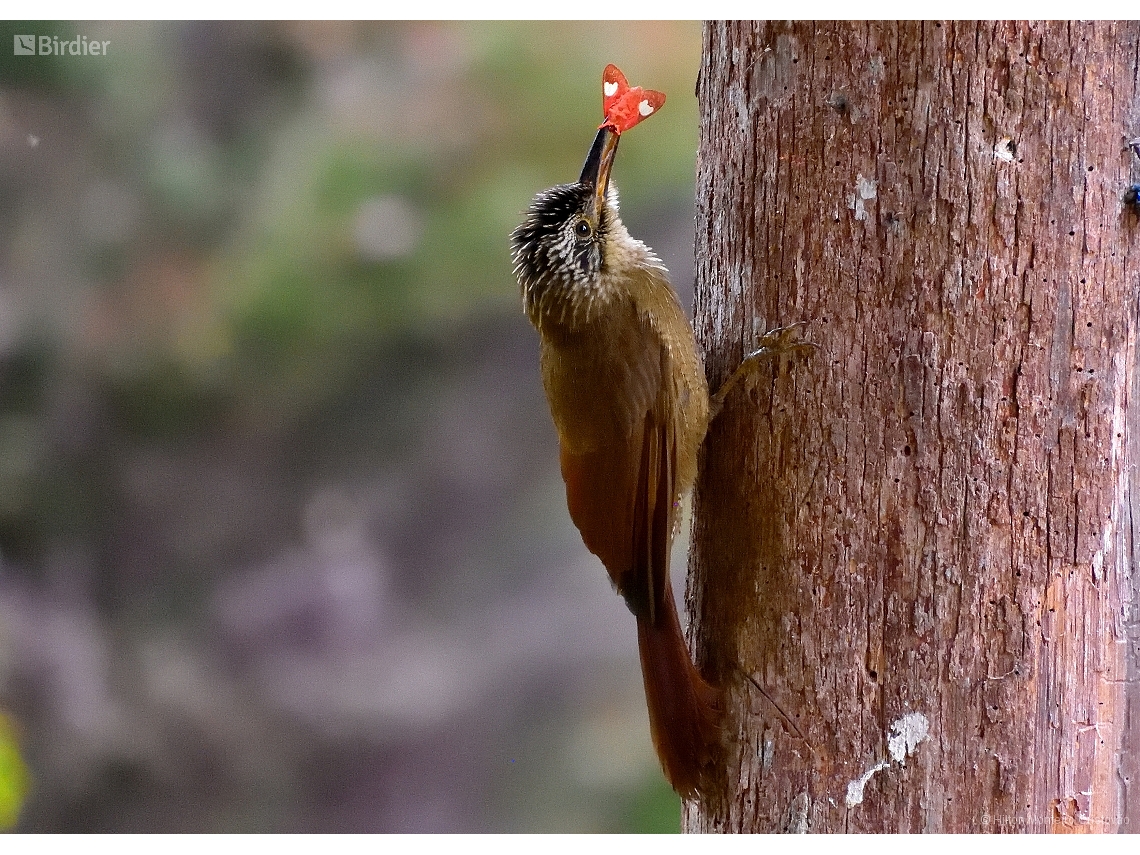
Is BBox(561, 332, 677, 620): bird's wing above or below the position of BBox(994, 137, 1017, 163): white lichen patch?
below

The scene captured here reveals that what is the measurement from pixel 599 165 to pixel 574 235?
6.1 inches

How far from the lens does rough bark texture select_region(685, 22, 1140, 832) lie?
1548 millimetres

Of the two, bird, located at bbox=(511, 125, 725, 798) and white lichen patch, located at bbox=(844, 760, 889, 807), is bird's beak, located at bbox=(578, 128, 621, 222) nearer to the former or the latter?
bird, located at bbox=(511, 125, 725, 798)

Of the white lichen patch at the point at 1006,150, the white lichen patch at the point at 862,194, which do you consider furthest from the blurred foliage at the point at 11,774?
the white lichen patch at the point at 1006,150

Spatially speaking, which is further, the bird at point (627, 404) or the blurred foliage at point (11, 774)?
the blurred foliage at point (11, 774)

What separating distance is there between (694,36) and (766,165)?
45cm

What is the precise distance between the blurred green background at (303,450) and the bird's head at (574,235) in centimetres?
38

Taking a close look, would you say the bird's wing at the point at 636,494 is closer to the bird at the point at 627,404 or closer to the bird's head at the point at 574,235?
the bird at the point at 627,404

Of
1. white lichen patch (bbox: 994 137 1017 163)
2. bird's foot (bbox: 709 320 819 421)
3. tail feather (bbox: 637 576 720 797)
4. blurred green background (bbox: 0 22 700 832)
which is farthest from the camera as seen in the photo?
blurred green background (bbox: 0 22 700 832)

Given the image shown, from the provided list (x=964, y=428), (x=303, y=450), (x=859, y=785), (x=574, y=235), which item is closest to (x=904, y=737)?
(x=859, y=785)

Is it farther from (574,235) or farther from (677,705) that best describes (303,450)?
(677,705)

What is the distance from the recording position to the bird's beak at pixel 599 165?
209 centimetres

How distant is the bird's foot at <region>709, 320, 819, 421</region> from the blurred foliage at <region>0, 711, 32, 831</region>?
187 centimetres

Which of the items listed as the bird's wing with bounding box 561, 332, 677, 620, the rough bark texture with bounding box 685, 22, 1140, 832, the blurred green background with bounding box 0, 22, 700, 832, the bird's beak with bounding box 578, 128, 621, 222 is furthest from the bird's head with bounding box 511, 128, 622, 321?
the rough bark texture with bounding box 685, 22, 1140, 832
